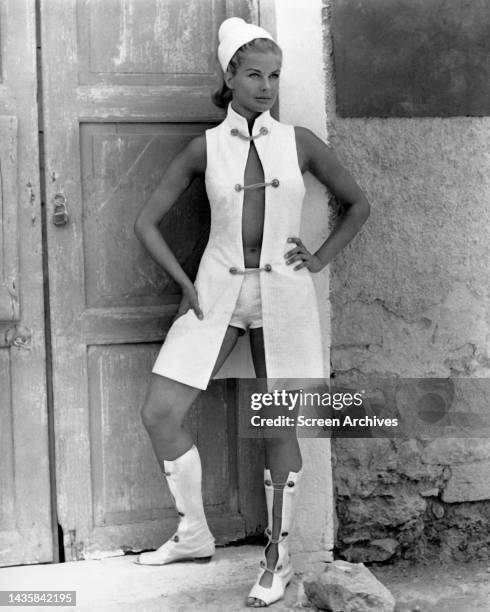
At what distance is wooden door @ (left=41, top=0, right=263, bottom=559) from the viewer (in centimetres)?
338

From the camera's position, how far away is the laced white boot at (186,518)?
10.5 ft

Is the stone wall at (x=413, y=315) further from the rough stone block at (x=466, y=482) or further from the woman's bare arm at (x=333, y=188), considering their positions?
the woman's bare arm at (x=333, y=188)

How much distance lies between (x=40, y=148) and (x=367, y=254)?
1.24 metres

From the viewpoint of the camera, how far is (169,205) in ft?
10.4

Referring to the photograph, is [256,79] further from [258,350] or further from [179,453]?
[179,453]

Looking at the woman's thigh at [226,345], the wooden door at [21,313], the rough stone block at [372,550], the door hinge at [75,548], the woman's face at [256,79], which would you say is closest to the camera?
the woman's face at [256,79]

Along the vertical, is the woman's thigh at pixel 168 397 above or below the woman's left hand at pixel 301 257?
below

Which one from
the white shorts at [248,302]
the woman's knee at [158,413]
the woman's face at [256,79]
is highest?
the woman's face at [256,79]

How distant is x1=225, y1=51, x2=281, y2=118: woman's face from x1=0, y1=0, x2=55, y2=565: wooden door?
2.51 ft

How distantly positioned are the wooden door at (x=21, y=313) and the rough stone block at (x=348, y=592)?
1.01 metres

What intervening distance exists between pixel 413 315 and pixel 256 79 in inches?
43.3

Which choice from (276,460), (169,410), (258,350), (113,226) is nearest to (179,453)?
(169,410)

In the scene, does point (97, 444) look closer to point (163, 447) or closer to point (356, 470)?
point (163, 447)

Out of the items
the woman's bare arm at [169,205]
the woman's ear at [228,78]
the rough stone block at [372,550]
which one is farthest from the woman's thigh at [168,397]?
the rough stone block at [372,550]
